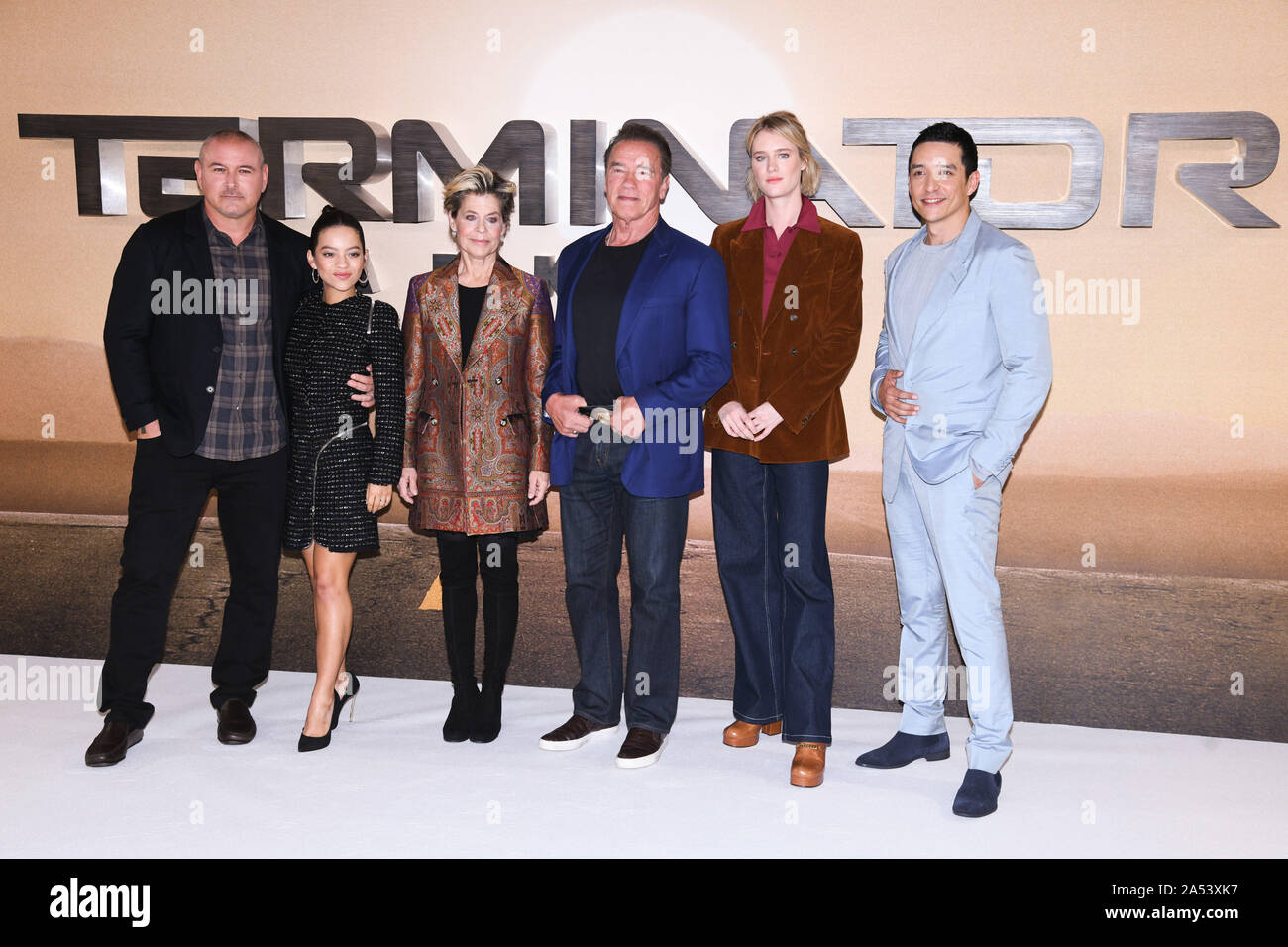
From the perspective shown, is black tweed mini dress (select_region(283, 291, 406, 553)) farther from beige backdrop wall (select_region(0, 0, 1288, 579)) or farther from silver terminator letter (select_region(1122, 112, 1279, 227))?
silver terminator letter (select_region(1122, 112, 1279, 227))

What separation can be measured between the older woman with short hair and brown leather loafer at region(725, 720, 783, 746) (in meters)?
0.80

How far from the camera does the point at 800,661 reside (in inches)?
130

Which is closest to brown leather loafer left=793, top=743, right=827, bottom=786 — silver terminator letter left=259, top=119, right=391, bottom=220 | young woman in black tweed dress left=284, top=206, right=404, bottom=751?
young woman in black tweed dress left=284, top=206, right=404, bottom=751

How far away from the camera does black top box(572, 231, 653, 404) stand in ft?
10.7

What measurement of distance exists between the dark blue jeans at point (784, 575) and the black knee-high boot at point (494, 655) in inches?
29.0

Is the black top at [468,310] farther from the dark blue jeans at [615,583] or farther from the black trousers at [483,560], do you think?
the black trousers at [483,560]

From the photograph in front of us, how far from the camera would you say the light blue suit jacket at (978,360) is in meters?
2.96

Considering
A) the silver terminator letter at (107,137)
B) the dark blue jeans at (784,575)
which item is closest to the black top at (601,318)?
the dark blue jeans at (784,575)

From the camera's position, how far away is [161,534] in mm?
3402

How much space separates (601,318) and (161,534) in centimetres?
161

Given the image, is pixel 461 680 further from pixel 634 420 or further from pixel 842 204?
pixel 842 204

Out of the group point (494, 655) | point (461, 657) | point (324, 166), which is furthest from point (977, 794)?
point (324, 166)

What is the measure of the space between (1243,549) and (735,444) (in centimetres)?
202

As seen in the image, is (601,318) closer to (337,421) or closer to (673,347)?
(673,347)
